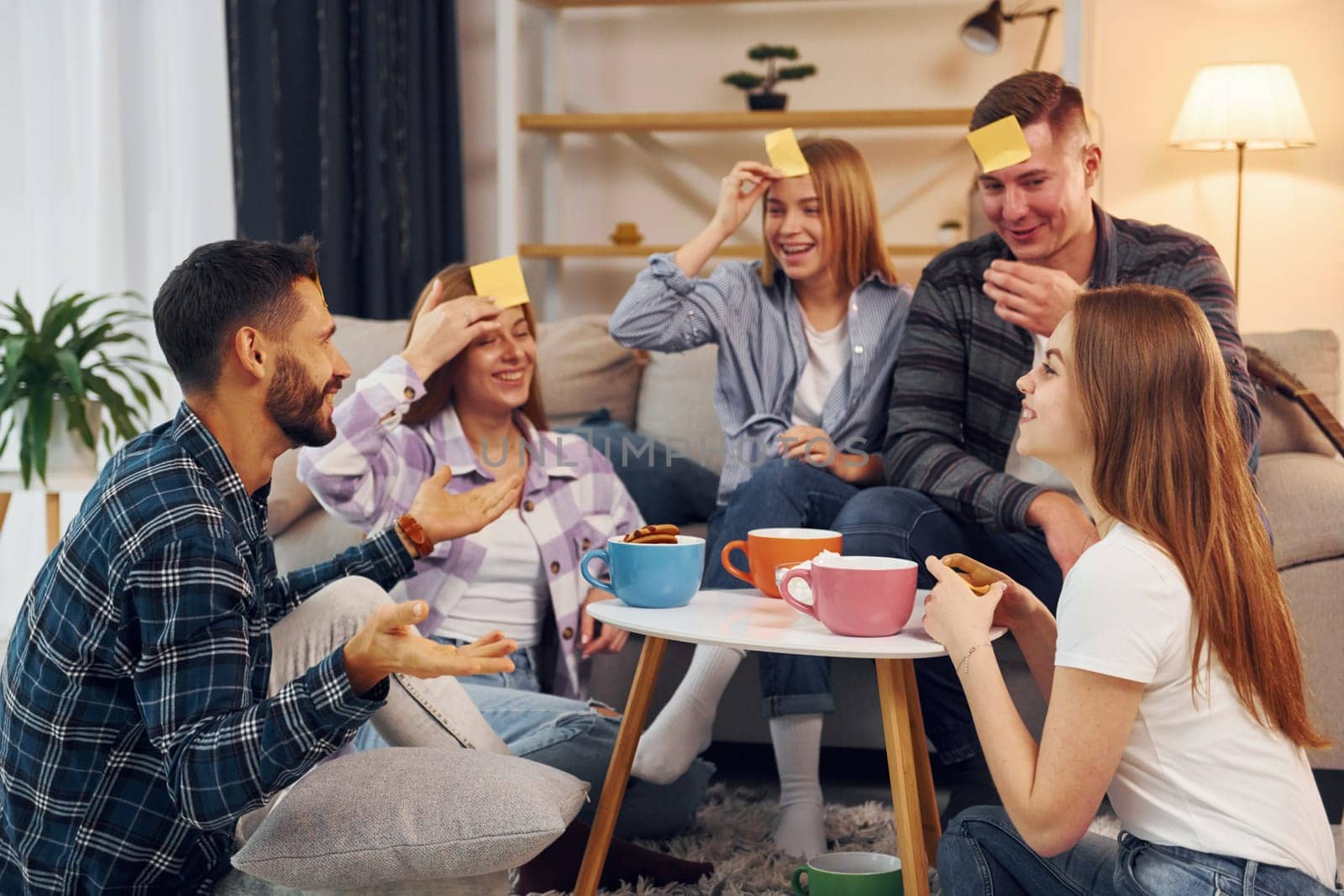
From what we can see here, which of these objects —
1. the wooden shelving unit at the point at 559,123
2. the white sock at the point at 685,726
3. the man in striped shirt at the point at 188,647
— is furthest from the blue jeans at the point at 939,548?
the wooden shelving unit at the point at 559,123

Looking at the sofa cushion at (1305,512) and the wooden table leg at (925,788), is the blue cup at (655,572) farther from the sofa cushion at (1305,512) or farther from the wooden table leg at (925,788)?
the sofa cushion at (1305,512)

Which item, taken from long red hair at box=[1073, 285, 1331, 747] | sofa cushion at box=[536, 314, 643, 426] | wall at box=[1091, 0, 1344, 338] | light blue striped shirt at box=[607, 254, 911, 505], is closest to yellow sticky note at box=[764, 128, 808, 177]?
light blue striped shirt at box=[607, 254, 911, 505]

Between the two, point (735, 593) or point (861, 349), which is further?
point (861, 349)

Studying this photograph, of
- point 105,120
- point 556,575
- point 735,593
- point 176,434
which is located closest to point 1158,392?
point 735,593

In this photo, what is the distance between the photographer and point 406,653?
1129 millimetres

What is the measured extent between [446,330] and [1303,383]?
1639 mm

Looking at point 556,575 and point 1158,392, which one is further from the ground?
point 1158,392

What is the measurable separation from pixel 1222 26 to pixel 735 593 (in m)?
2.96

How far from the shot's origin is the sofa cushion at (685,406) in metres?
2.58

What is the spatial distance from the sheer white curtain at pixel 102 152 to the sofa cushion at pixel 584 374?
3.22ft

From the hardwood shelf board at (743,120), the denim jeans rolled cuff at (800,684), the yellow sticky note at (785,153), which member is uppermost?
the hardwood shelf board at (743,120)

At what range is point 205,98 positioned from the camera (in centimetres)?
305

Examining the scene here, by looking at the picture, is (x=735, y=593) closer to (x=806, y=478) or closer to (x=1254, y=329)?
(x=806, y=478)

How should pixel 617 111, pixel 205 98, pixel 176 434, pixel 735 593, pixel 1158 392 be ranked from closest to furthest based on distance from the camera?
1. pixel 1158 392
2. pixel 176 434
3. pixel 735 593
4. pixel 205 98
5. pixel 617 111
